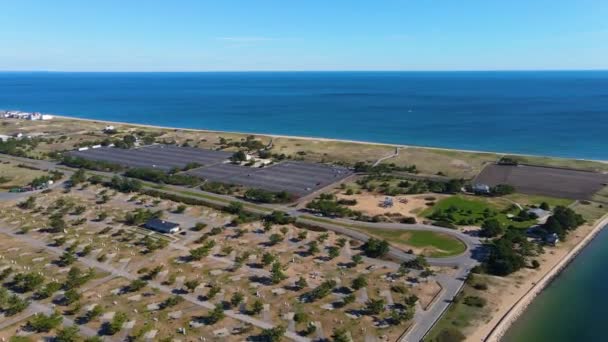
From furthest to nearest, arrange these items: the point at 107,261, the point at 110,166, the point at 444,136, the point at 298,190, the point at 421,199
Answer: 1. the point at 444,136
2. the point at 110,166
3. the point at 298,190
4. the point at 421,199
5. the point at 107,261

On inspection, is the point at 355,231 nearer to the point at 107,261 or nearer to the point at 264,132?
the point at 107,261

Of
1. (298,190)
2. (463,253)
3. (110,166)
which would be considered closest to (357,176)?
(298,190)

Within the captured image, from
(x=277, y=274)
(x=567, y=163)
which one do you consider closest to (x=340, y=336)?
(x=277, y=274)

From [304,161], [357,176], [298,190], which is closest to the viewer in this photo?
[298,190]

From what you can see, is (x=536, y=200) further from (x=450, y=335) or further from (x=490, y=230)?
(x=450, y=335)

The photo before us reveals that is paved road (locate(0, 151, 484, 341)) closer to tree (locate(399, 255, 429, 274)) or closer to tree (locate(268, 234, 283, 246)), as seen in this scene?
tree (locate(399, 255, 429, 274))

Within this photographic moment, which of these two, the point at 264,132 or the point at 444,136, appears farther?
the point at 264,132
